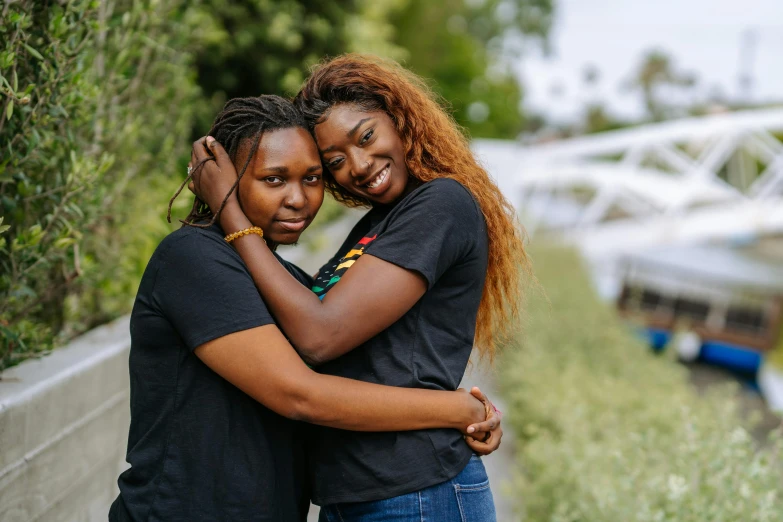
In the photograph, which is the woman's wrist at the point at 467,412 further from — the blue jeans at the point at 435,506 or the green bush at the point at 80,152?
the green bush at the point at 80,152

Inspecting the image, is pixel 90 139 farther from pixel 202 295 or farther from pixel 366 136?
pixel 202 295

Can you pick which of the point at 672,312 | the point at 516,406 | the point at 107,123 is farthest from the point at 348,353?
the point at 672,312

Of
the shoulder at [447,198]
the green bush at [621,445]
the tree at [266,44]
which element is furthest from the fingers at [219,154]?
the tree at [266,44]

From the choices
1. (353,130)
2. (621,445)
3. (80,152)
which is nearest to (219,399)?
(353,130)

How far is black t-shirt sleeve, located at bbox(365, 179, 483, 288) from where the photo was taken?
6.03ft

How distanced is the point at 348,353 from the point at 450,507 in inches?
17.3

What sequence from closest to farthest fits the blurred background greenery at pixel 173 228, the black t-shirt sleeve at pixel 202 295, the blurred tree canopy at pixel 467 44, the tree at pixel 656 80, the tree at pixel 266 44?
the black t-shirt sleeve at pixel 202 295 → the blurred background greenery at pixel 173 228 → the tree at pixel 266 44 → the blurred tree canopy at pixel 467 44 → the tree at pixel 656 80

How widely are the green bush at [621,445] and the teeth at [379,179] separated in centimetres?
93

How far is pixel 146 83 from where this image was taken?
4320 millimetres

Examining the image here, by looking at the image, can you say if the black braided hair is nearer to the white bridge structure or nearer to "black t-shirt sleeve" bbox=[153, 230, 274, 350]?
"black t-shirt sleeve" bbox=[153, 230, 274, 350]

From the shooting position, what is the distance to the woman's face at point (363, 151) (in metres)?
2.10

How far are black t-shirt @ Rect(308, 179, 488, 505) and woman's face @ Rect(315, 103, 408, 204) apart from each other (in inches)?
6.6

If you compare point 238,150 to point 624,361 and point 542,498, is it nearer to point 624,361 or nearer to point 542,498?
point 542,498

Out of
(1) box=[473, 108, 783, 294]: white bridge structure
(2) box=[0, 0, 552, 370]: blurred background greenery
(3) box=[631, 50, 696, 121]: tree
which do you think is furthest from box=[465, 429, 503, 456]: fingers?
(3) box=[631, 50, 696, 121]: tree
